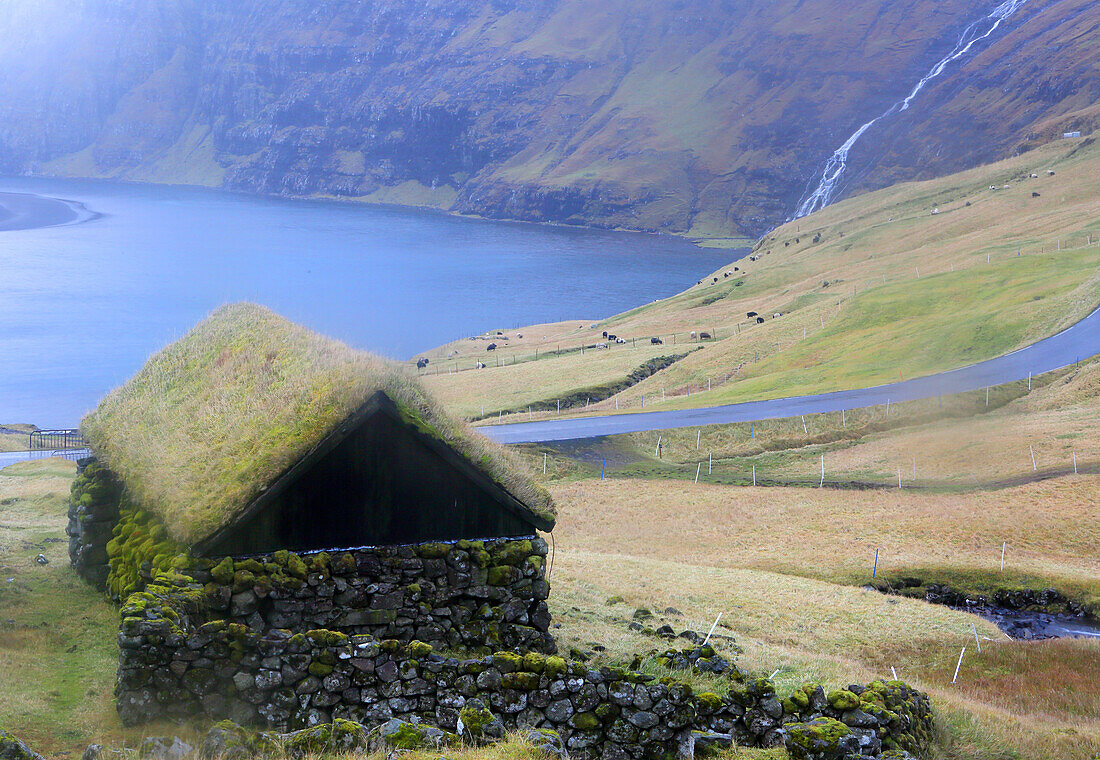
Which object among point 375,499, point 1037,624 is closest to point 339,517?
point 375,499

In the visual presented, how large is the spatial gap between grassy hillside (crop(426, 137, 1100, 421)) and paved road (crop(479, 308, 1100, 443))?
249cm

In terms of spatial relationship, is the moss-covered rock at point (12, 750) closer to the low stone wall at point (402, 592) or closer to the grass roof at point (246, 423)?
the low stone wall at point (402, 592)

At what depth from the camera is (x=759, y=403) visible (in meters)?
60.7

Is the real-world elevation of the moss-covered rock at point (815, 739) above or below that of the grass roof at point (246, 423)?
below

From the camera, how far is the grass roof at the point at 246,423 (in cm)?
1545

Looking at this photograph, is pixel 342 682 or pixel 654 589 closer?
pixel 342 682

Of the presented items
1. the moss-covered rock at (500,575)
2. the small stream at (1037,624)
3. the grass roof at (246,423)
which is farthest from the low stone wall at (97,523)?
the small stream at (1037,624)

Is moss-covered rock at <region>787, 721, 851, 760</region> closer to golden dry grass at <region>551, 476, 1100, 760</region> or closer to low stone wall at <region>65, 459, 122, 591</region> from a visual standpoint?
golden dry grass at <region>551, 476, 1100, 760</region>

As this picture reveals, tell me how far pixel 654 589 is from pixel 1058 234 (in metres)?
87.9

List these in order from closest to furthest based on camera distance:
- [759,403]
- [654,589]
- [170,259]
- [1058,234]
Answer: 1. [654,589]
2. [759,403]
3. [1058,234]
4. [170,259]

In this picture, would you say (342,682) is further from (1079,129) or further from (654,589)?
(1079,129)

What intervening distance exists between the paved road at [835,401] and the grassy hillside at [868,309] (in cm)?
249

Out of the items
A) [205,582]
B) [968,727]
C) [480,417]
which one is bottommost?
[968,727]

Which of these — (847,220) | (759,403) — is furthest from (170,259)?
(759,403)
